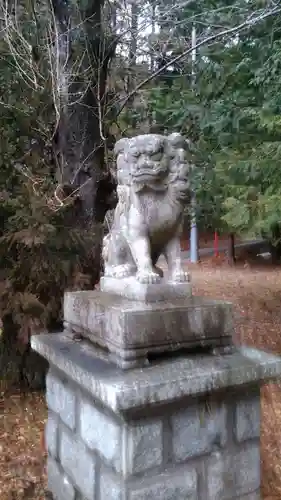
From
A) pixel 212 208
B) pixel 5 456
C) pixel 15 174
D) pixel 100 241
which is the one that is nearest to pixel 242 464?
pixel 5 456

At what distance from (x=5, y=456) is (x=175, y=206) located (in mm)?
2316

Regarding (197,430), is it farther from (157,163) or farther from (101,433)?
(157,163)

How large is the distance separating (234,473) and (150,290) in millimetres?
981

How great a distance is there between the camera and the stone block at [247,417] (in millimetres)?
2268

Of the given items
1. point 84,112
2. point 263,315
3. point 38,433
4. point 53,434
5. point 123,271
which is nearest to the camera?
point 123,271

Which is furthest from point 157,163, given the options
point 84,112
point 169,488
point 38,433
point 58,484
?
point 38,433

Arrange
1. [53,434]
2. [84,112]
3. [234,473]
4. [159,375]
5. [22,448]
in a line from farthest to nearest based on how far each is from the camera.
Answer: [84,112] → [22,448] → [53,434] → [234,473] → [159,375]

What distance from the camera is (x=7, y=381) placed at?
4.35 metres

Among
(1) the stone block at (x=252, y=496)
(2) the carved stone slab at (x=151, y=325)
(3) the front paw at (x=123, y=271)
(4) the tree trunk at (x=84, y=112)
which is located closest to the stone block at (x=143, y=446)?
(2) the carved stone slab at (x=151, y=325)

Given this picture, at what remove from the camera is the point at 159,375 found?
6.46ft

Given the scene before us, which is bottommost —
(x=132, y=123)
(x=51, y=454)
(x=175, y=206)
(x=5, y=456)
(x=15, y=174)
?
(x=5, y=456)

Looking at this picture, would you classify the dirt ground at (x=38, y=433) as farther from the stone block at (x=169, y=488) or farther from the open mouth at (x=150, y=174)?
the open mouth at (x=150, y=174)

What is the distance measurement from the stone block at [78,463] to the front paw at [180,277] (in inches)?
36.2

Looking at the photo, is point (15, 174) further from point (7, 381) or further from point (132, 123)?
point (7, 381)
